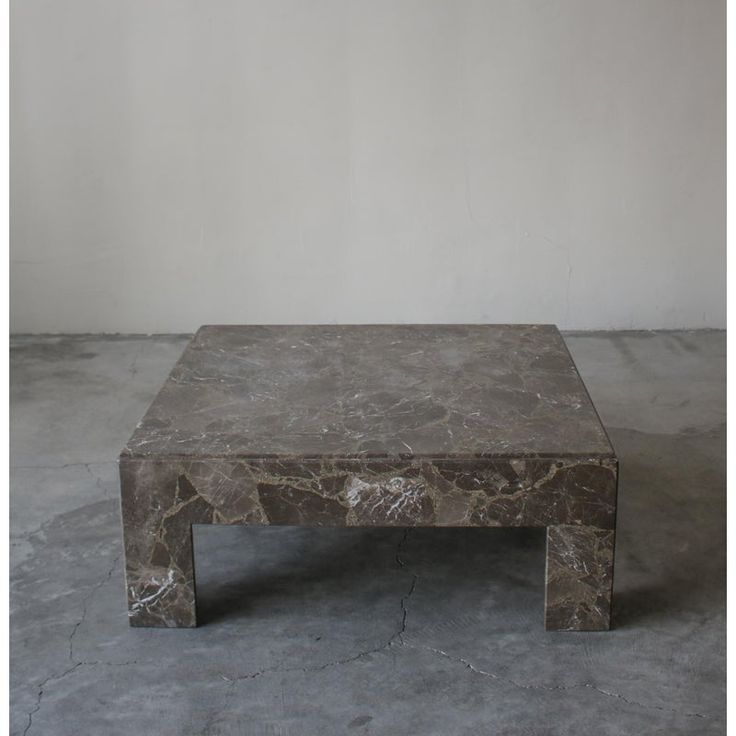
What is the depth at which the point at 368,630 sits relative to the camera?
246 cm

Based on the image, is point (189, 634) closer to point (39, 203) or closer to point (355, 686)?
point (355, 686)

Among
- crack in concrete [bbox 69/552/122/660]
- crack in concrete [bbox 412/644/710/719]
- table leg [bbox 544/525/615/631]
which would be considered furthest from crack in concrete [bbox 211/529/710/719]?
crack in concrete [bbox 69/552/122/660]

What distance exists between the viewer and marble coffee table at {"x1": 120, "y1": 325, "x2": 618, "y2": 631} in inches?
92.1

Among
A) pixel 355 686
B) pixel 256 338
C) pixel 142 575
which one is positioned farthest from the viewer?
pixel 256 338

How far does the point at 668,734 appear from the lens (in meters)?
2.09

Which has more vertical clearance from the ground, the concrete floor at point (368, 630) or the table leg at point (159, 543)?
the table leg at point (159, 543)

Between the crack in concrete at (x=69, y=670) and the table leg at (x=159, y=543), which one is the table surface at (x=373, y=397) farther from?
the crack in concrete at (x=69, y=670)

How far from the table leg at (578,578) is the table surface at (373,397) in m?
0.19

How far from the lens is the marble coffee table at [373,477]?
2340 mm

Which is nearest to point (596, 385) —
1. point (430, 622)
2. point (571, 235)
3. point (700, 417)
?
point (700, 417)

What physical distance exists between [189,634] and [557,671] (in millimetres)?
820

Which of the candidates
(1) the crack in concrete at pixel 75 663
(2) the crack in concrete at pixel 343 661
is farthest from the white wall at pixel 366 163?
(2) the crack in concrete at pixel 343 661

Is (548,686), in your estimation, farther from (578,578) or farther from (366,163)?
(366,163)

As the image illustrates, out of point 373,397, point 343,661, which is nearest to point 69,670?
point 343,661
